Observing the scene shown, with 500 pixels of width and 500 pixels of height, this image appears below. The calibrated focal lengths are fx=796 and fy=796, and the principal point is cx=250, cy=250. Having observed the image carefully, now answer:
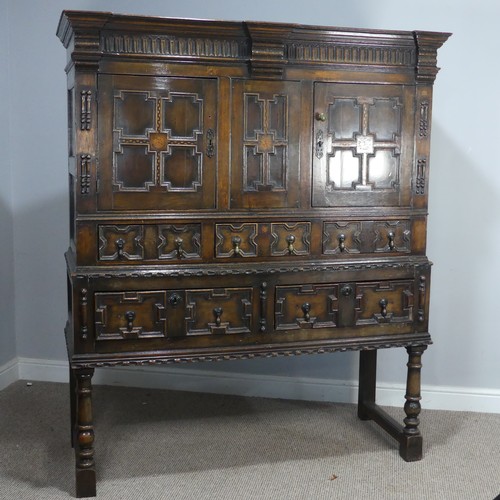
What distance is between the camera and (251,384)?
171 inches

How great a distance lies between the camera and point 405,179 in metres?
3.38

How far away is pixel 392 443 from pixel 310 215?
1.22 m

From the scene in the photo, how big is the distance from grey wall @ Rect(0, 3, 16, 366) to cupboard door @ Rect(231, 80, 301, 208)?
1699 millimetres

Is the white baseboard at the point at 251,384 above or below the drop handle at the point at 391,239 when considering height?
below

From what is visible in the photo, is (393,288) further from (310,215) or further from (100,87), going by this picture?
(100,87)

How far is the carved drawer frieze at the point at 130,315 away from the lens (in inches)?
121

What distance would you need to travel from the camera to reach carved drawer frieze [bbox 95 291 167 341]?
3080 mm

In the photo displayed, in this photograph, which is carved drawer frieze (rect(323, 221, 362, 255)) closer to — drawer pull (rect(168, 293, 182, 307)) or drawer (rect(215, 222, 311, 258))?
drawer (rect(215, 222, 311, 258))

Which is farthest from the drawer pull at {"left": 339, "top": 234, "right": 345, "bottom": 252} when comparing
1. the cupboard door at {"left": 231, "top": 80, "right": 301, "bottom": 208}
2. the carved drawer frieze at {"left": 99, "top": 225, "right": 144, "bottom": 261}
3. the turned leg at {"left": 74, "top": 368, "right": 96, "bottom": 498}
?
the turned leg at {"left": 74, "top": 368, "right": 96, "bottom": 498}

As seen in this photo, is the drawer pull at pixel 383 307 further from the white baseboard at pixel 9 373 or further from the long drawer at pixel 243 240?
Answer: the white baseboard at pixel 9 373

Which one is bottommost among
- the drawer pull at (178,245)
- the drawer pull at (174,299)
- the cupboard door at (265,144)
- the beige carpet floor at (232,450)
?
the beige carpet floor at (232,450)

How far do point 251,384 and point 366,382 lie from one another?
2.19ft

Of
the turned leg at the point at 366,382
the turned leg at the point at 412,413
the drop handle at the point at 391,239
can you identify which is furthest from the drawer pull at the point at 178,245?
the turned leg at the point at 366,382

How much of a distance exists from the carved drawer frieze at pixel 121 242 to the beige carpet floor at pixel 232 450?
96cm
